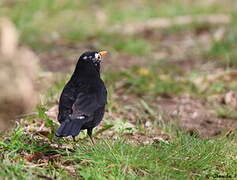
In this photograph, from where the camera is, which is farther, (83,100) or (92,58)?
(92,58)

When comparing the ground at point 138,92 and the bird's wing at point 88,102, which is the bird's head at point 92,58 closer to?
the bird's wing at point 88,102

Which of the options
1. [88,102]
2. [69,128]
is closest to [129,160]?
[69,128]

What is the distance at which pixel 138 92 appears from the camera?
23.6 ft

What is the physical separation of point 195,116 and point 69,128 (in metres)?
2.66

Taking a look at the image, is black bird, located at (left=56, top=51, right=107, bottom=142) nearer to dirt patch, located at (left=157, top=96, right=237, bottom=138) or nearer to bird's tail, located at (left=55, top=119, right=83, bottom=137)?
bird's tail, located at (left=55, top=119, right=83, bottom=137)

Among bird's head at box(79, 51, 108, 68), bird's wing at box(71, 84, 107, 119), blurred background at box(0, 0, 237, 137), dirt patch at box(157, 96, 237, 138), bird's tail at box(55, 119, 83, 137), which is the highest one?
bird's head at box(79, 51, 108, 68)

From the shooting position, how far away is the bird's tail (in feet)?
13.3

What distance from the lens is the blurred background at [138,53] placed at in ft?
21.5

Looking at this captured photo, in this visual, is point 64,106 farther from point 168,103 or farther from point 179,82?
point 179,82

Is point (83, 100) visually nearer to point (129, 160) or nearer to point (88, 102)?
point (88, 102)

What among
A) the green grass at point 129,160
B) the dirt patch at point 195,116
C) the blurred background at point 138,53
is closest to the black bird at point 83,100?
the green grass at point 129,160

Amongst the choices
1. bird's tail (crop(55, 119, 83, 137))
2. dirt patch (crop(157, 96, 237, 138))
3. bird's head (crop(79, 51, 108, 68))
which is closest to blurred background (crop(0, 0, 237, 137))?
dirt patch (crop(157, 96, 237, 138))

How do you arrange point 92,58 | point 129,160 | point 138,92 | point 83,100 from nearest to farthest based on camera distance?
point 129,160 → point 83,100 → point 92,58 → point 138,92

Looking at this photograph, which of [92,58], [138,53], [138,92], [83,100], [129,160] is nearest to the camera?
[129,160]
